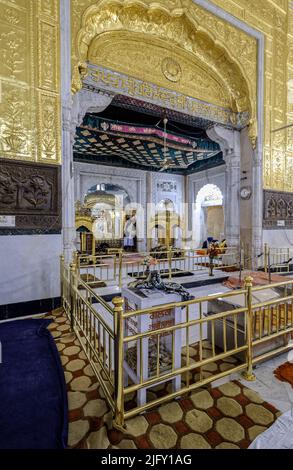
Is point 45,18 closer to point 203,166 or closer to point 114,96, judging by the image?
point 114,96

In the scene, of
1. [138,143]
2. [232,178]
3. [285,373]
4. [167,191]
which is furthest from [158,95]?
[167,191]

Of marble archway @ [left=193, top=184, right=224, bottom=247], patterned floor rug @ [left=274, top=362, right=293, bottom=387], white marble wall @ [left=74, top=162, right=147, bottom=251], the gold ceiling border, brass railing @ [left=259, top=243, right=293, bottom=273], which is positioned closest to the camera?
patterned floor rug @ [left=274, top=362, right=293, bottom=387]

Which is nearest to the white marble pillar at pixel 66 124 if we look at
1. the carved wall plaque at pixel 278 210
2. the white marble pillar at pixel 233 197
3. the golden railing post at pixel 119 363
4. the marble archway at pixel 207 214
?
the golden railing post at pixel 119 363

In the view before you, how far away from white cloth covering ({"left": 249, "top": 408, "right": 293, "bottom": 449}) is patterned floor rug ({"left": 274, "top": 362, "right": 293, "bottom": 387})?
1.89ft

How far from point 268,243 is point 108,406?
302 inches

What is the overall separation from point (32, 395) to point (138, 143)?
29.1 ft

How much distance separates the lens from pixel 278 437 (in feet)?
5.23

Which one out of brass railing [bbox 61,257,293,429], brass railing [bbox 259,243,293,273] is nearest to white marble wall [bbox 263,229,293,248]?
brass railing [bbox 259,243,293,273]

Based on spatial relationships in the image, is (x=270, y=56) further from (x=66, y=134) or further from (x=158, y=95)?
(x=66, y=134)

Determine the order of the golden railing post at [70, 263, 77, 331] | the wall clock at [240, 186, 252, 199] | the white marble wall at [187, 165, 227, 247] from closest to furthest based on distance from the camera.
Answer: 1. the golden railing post at [70, 263, 77, 331]
2. the wall clock at [240, 186, 252, 199]
3. the white marble wall at [187, 165, 227, 247]

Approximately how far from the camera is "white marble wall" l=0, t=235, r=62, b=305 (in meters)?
4.04

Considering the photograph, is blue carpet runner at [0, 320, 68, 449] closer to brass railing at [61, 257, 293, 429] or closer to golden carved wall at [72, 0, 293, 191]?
brass railing at [61, 257, 293, 429]

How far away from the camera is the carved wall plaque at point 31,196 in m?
4.05
